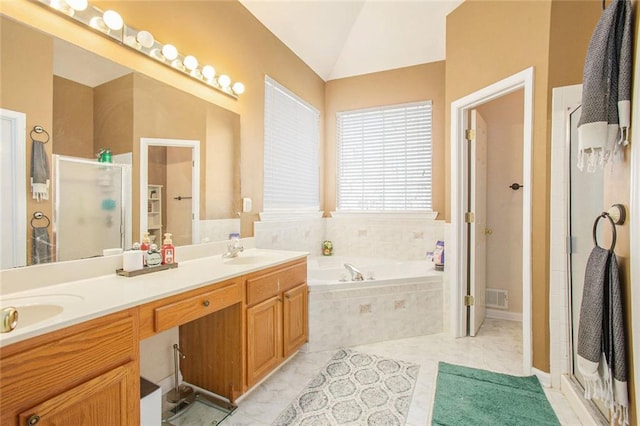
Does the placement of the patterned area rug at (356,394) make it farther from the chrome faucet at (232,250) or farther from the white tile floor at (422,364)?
the chrome faucet at (232,250)

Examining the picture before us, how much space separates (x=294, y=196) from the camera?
343cm

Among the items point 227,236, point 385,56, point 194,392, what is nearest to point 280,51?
point 385,56

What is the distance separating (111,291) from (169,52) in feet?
4.79

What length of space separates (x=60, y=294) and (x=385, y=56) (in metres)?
3.68

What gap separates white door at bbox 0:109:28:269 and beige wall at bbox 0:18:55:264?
20 millimetres

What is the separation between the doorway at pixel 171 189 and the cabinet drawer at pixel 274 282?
582 mm

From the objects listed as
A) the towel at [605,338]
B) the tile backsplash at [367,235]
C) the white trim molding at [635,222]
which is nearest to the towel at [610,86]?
the white trim molding at [635,222]

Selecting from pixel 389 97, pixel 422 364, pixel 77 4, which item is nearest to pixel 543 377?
pixel 422 364

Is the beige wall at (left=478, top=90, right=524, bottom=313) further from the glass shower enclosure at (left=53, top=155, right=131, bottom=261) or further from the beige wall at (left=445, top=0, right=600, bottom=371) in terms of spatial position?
the glass shower enclosure at (left=53, top=155, right=131, bottom=261)

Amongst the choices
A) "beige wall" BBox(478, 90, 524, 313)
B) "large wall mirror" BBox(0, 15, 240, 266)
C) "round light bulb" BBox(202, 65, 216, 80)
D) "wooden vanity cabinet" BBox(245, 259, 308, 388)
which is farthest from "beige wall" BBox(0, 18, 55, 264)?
"beige wall" BBox(478, 90, 524, 313)

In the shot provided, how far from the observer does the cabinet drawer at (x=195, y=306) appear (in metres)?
1.33

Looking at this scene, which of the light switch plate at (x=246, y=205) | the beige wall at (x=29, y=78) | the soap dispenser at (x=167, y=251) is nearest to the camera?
the beige wall at (x=29, y=78)

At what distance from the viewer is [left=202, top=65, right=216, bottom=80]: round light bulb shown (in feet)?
7.24

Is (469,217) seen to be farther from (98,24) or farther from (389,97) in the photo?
(98,24)
